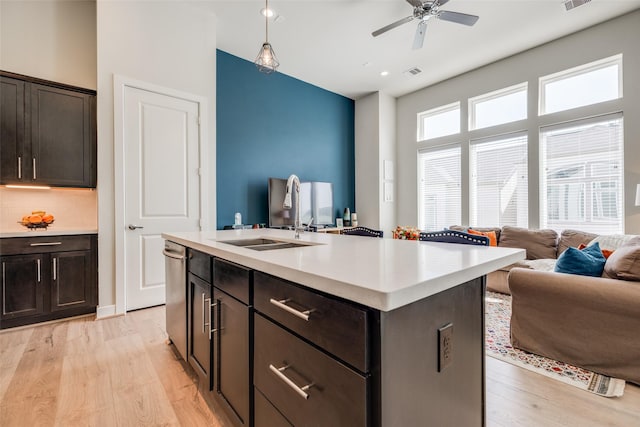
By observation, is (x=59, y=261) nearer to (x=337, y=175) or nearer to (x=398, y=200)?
(x=337, y=175)

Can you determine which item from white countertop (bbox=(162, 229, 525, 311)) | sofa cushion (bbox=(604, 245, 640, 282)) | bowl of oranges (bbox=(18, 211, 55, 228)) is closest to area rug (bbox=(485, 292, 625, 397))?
sofa cushion (bbox=(604, 245, 640, 282))

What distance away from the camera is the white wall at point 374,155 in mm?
5762

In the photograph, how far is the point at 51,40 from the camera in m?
3.13

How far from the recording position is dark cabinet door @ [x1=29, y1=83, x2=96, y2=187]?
2.81 m

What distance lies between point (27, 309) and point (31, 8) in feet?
10.1

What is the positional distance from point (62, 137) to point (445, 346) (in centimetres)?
378

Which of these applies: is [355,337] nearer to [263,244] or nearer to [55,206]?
[263,244]

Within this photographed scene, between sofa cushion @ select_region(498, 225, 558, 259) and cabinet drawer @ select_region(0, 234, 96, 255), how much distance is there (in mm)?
5168

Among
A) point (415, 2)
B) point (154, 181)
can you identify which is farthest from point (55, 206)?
point (415, 2)

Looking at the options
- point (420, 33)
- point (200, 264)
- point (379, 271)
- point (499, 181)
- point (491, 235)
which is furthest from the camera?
point (499, 181)

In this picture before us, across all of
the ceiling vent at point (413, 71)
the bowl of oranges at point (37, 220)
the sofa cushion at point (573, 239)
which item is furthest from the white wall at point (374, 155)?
the bowl of oranges at point (37, 220)

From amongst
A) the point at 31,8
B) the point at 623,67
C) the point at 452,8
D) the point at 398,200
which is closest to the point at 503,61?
the point at 623,67

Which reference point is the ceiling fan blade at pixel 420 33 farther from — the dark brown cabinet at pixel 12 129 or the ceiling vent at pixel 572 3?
the dark brown cabinet at pixel 12 129

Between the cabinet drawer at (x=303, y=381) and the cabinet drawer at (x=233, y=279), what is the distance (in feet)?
0.41
